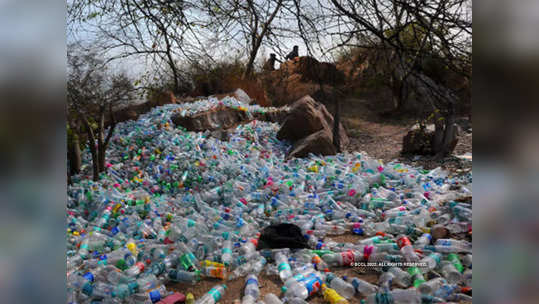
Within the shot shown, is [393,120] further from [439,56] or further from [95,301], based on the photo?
[95,301]

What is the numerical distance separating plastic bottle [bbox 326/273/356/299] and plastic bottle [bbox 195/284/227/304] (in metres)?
0.44

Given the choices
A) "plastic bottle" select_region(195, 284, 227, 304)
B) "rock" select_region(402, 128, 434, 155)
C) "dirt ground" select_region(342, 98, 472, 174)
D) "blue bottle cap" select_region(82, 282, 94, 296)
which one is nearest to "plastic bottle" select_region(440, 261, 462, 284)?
"plastic bottle" select_region(195, 284, 227, 304)

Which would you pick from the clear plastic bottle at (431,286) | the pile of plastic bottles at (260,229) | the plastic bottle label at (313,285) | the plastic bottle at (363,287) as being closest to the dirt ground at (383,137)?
the pile of plastic bottles at (260,229)

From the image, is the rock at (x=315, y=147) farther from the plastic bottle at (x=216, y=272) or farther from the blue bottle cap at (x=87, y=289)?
the blue bottle cap at (x=87, y=289)

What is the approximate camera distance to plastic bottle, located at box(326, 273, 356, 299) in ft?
4.10

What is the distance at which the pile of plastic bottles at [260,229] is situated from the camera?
1.28m

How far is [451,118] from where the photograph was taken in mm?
4062

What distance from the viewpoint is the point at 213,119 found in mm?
4805

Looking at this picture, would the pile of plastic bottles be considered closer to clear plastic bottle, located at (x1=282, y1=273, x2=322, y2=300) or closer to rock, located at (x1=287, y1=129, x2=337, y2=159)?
clear plastic bottle, located at (x1=282, y1=273, x2=322, y2=300)

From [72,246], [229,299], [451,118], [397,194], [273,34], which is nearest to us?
[229,299]

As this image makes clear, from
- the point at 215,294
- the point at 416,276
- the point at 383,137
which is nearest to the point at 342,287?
the point at 416,276

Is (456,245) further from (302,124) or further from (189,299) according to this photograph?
(302,124)
